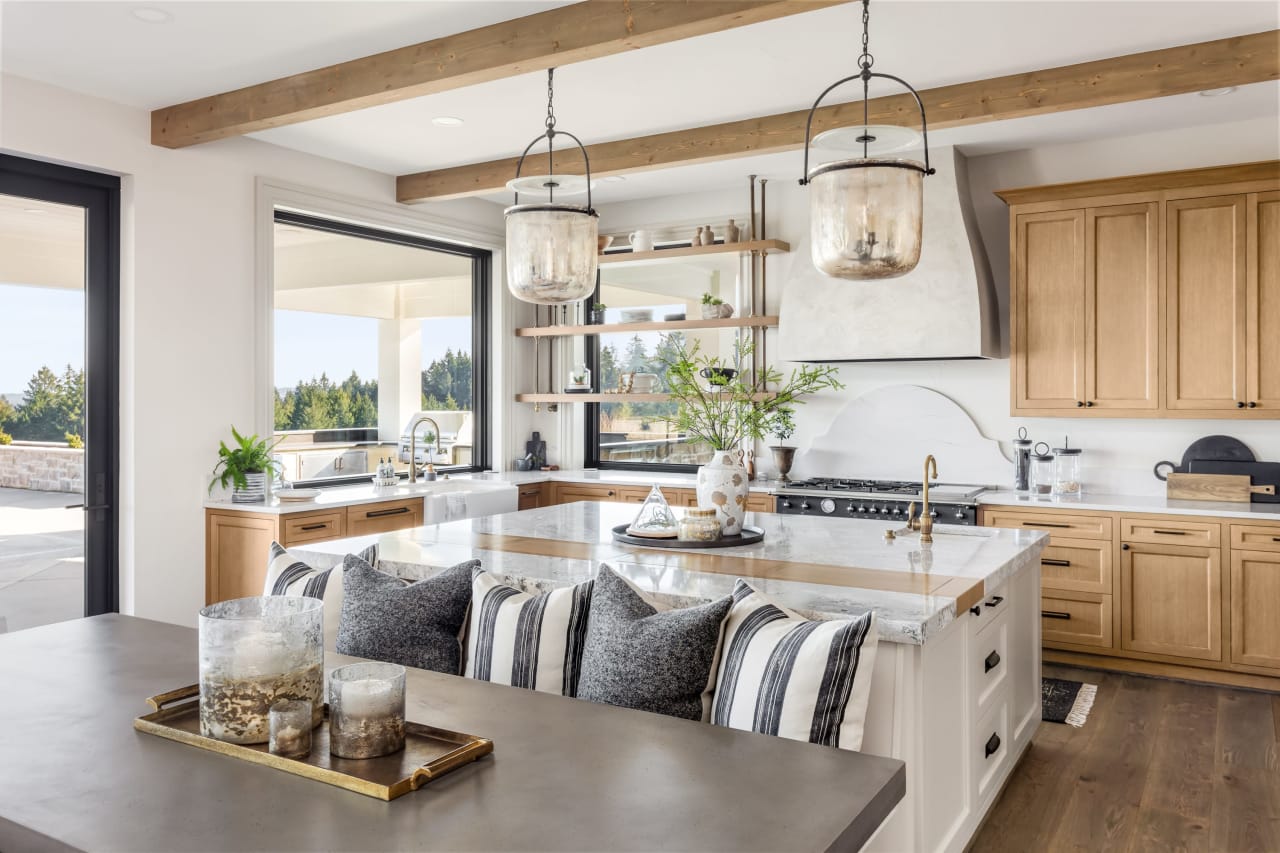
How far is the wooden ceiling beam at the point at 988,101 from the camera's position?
350cm

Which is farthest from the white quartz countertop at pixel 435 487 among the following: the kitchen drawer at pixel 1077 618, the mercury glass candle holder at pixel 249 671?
the mercury glass candle holder at pixel 249 671

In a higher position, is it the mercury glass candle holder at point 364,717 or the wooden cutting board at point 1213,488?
the wooden cutting board at point 1213,488

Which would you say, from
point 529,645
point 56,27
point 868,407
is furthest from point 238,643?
point 868,407

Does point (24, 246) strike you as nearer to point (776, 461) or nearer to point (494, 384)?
point (494, 384)

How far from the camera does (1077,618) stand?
454 centimetres

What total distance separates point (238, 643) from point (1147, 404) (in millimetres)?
4516

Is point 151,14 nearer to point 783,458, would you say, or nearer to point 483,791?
point 483,791

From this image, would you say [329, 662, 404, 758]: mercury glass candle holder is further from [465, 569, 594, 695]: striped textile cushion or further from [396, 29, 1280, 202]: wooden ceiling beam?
[396, 29, 1280, 202]: wooden ceiling beam

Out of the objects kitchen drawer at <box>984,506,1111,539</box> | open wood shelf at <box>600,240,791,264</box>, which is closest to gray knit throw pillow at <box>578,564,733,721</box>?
kitchen drawer at <box>984,506,1111,539</box>

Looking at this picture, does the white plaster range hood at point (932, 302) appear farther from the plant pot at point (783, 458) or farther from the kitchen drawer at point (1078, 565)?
the kitchen drawer at point (1078, 565)

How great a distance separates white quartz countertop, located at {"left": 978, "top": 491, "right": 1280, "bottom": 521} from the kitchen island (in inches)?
47.9

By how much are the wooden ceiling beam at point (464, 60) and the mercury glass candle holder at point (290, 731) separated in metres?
2.34

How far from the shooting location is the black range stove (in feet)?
15.4

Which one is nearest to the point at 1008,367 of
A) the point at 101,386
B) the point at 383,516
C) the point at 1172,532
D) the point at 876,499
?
the point at 876,499
